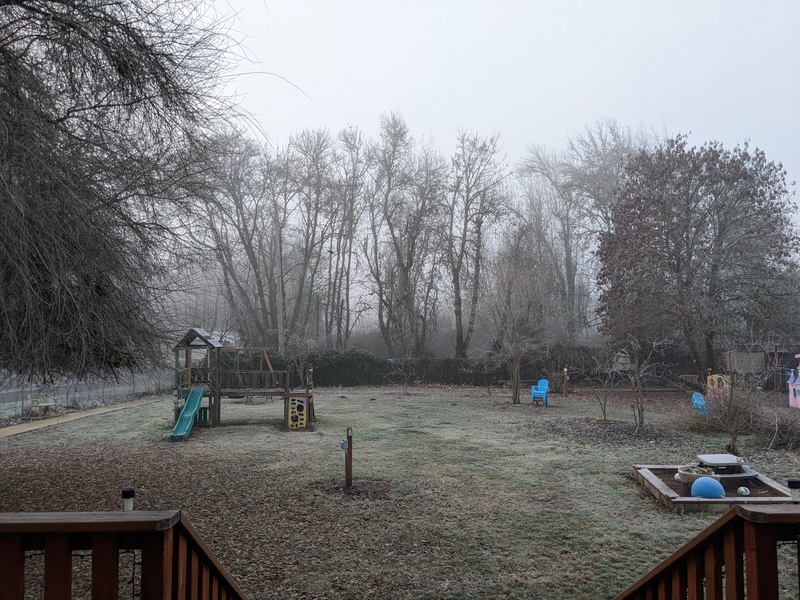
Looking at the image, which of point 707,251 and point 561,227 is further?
point 561,227

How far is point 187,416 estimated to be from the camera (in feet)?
43.5

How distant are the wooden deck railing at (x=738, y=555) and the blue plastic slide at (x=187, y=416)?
37.1 ft

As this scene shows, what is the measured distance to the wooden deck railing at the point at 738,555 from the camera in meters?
1.89

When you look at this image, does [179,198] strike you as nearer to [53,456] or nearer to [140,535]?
[140,535]

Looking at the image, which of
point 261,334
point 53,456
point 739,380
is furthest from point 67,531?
point 261,334

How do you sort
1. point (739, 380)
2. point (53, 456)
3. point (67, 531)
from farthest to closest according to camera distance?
point (739, 380) → point (53, 456) → point (67, 531)

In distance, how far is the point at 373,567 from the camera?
16.1 feet

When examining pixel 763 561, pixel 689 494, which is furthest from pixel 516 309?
pixel 763 561

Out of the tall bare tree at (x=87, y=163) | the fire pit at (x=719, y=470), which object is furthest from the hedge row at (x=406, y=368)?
the tall bare tree at (x=87, y=163)

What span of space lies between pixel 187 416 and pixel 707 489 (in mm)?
10185

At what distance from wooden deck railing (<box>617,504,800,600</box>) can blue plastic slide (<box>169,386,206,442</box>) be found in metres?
11.3

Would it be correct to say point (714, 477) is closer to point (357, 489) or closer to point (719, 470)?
point (719, 470)

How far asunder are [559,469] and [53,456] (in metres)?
8.01

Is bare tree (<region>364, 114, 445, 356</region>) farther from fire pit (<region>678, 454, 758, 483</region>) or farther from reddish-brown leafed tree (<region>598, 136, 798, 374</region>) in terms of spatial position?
fire pit (<region>678, 454, 758, 483</region>)
